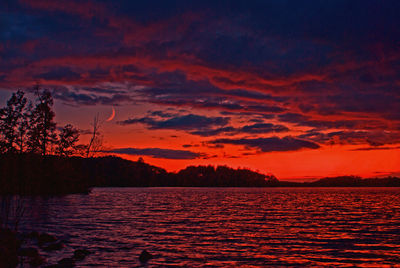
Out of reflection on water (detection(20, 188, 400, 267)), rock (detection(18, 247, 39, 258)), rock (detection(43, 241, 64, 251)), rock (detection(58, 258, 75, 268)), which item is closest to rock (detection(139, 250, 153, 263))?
reflection on water (detection(20, 188, 400, 267))

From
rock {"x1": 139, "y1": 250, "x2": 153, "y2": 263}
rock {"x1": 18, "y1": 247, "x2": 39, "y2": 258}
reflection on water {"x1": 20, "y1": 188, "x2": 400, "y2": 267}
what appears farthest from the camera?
reflection on water {"x1": 20, "y1": 188, "x2": 400, "y2": 267}

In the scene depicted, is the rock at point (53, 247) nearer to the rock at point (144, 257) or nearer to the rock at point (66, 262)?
the rock at point (66, 262)

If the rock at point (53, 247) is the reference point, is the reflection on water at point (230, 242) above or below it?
below

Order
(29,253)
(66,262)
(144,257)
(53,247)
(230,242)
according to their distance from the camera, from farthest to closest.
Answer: (230,242)
(53,247)
(144,257)
(29,253)
(66,262)

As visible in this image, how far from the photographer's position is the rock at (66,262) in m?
20.8

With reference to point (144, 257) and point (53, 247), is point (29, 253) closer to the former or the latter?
point (53, 247)

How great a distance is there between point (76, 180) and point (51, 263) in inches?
3309

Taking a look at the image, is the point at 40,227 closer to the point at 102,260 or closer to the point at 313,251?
the point at 102,260

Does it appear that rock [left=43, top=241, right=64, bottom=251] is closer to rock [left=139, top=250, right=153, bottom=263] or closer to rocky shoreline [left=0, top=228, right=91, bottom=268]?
rocky shoreline [left=0, top=228, right=91, bottom=268]

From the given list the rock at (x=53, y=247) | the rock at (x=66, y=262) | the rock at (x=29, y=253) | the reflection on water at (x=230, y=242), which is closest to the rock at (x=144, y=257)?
the reflection on water at (x=230, y=242)

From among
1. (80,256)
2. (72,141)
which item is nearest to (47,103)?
(72,141)

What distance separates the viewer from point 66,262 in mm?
21281

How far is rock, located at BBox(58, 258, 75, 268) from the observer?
2076 centimetres

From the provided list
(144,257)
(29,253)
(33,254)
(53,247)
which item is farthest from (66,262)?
(53,247)
